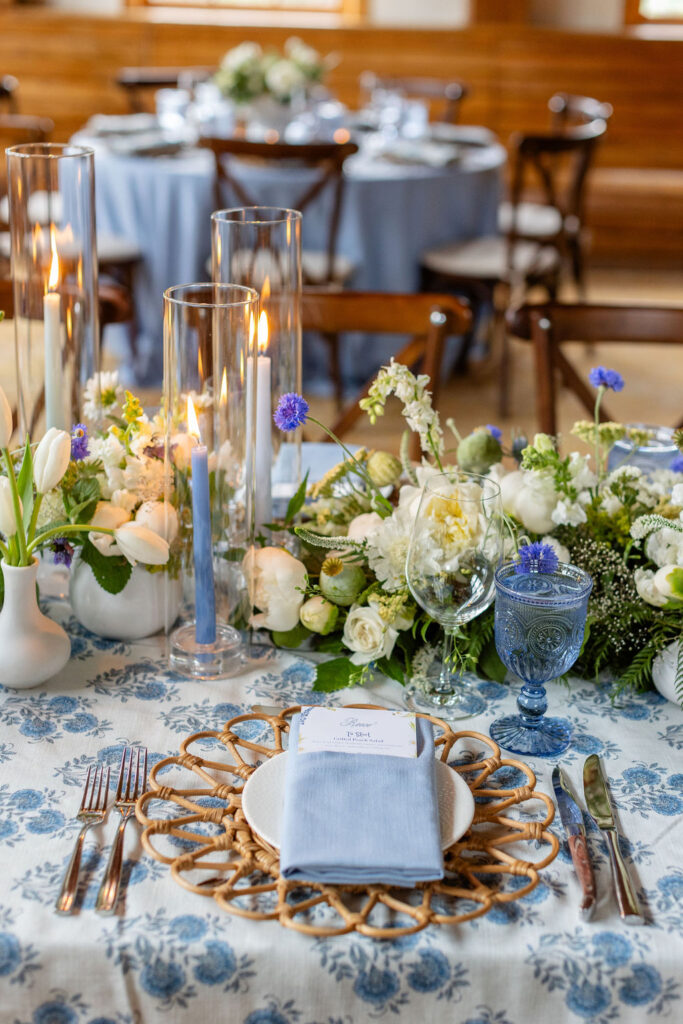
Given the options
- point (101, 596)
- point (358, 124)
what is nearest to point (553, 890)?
point (101, 596)

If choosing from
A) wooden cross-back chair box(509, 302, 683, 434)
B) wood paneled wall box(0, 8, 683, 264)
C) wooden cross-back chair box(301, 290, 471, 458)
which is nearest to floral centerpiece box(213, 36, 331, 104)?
wood paneled wall box(0, 8, 683, 264)

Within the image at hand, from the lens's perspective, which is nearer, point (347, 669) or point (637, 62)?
point (347, 669)

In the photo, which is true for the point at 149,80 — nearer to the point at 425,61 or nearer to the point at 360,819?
the point at 425,61

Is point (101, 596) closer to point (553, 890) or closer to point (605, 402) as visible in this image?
point (553, 890)

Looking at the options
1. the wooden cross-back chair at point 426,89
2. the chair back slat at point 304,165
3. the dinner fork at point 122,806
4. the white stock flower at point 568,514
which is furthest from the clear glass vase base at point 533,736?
the wooden cross-back chair at point 426,89

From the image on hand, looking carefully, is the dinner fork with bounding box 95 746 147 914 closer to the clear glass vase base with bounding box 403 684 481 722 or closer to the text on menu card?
the text on menu card

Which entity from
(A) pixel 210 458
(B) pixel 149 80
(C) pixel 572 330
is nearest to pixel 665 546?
(A) pixel 210 458

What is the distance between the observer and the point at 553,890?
2.75ft

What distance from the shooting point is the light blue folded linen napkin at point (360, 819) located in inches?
31.6

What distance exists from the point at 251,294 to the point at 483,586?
35 centimetres

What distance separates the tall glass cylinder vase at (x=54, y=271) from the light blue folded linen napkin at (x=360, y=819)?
67cm

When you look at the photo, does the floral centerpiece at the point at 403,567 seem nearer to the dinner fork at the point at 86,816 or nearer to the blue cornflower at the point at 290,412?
the blue cornflower at the point at 290,412

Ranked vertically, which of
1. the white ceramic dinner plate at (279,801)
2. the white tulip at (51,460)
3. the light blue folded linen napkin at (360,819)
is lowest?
the white ceramic dinner plate at (279,801)

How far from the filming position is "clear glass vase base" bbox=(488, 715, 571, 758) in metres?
1.02
